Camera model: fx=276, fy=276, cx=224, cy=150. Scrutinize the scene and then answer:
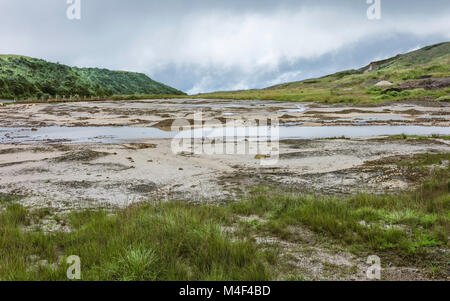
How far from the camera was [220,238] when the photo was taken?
16.1ft

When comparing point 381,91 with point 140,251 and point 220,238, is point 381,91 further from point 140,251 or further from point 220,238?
point 140,251

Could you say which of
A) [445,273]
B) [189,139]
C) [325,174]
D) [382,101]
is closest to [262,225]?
[445,273]

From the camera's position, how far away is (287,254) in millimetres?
4945

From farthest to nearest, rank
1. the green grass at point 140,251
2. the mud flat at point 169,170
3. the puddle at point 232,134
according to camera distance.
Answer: the puddle at point 232,134 < the mud flat at point 169,170 < the green grass at point 140,251

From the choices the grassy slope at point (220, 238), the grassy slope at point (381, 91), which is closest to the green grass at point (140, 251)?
the grassy slope at point (220, 238)

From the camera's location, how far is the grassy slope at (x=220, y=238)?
13.4 feet

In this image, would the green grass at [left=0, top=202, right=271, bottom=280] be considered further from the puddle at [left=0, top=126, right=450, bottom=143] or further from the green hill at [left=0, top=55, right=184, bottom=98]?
the green hill at [left=0, top=55, right=184, bottom=98]

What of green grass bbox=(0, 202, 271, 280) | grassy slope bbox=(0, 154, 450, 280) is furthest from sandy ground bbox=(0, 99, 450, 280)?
green grass bbox=(0, 202, 271, 280)

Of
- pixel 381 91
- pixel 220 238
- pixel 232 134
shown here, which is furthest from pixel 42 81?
pixel 220 238

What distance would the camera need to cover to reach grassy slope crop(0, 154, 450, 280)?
4.09 meters

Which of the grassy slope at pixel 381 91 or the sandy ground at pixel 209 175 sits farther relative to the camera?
the grassy slope at pixel 381 91

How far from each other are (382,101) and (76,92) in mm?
96761

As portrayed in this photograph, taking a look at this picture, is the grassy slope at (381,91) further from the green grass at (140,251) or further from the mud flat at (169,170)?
the green grass at (140,251)
